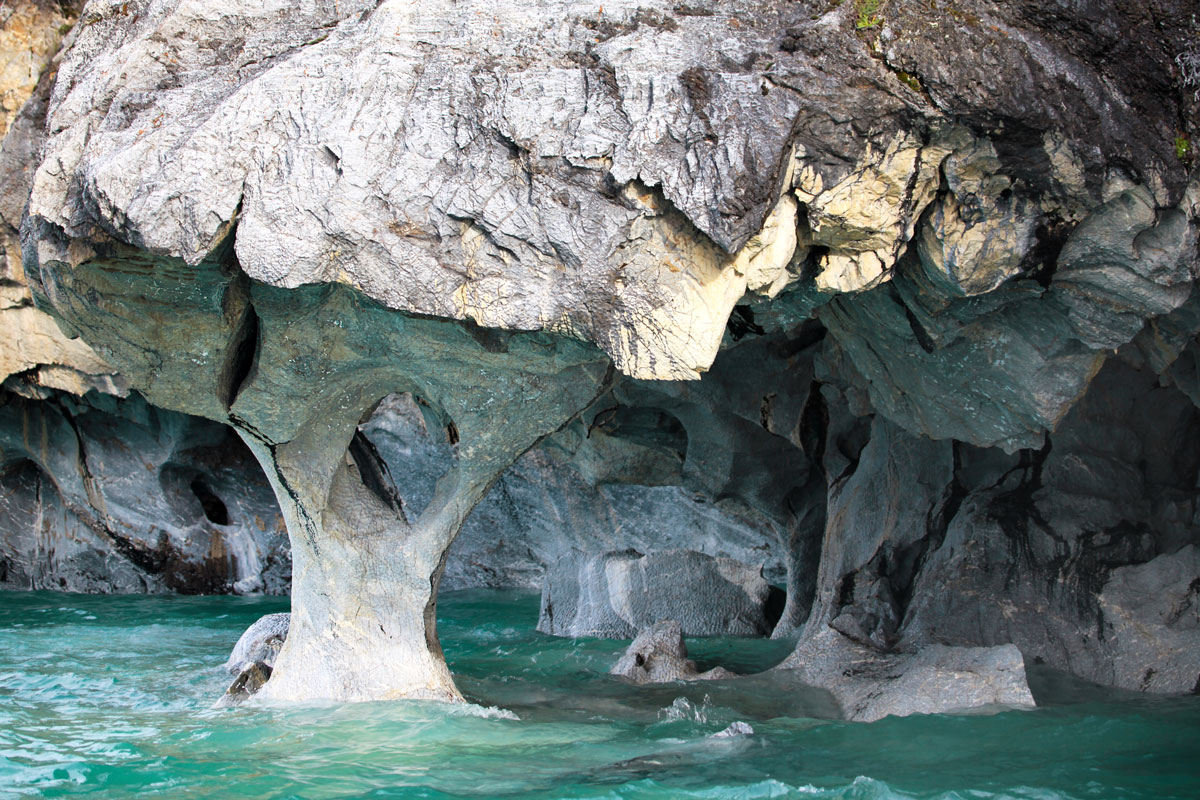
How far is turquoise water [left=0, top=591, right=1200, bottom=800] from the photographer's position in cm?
414

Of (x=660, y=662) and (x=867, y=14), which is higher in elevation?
(x=867, y=14)

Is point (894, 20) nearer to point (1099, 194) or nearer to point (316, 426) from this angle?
point (1099, 194)

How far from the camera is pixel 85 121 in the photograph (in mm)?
4441

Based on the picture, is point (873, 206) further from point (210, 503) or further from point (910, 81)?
point (210, 503)

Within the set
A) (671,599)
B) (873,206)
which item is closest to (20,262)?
(671,599)

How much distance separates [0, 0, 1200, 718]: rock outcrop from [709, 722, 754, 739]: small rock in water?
100cm

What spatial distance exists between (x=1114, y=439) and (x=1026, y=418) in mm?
1799

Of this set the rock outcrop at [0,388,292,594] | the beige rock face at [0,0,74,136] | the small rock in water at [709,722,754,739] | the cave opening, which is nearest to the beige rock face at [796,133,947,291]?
the small rock in water at [709,722,754,739]

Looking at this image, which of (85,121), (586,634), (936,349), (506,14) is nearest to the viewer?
(506,14)

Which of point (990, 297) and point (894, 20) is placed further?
point (990, 297)

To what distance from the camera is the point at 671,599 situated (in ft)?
31.7

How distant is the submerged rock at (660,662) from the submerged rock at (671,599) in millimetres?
2121

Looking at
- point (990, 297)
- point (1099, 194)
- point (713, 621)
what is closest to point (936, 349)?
point (990, 297)

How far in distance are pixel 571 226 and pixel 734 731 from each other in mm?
2694
